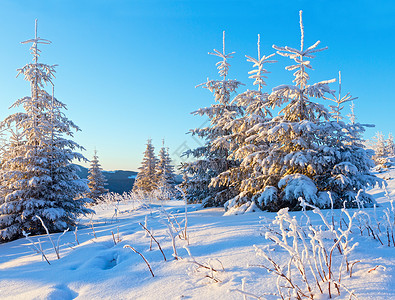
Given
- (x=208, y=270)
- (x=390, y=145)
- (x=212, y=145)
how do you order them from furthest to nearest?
(x=390, y=145), (x=212, y=145), (x=208, y=270)

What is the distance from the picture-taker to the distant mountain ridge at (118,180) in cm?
5045

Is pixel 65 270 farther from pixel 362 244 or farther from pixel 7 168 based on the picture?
pixel 7 168

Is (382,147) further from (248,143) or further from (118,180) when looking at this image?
(118,180)

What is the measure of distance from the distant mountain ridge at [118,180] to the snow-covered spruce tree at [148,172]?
19.1m

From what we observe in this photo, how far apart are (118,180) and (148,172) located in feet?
94.0

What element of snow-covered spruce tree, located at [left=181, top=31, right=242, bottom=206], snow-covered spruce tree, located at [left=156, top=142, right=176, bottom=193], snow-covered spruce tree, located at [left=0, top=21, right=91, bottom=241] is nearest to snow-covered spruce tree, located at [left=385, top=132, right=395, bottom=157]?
snow-covered spruce tree, located at [left=156, top=142, right=176, bottom=193]

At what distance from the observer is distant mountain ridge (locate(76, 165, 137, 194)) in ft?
166

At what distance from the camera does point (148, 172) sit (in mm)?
30953

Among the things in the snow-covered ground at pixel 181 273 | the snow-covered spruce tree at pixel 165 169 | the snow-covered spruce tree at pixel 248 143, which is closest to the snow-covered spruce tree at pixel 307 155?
the snow-covered spruce tree at pixel 248 143

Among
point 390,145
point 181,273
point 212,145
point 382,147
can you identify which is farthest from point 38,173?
point 390,145

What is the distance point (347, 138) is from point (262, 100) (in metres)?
3.20

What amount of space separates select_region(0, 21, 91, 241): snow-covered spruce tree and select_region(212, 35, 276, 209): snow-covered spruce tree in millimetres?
5427

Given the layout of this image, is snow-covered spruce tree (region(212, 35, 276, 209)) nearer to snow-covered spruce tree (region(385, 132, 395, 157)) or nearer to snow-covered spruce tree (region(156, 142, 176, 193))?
snow-covered spruce tree (region(156, 142, 176, 193))

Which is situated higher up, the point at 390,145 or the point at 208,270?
the point at 390,145
